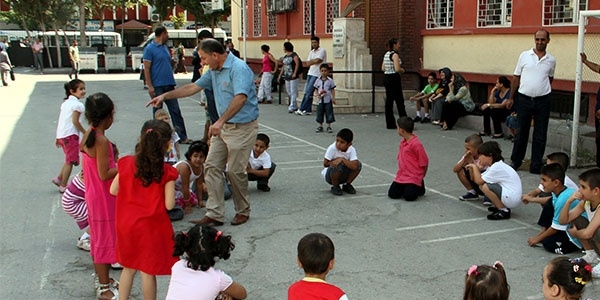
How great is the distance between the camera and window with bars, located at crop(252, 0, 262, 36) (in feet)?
94.8

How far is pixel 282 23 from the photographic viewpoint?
25859mm

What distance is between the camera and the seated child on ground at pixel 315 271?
3.38m

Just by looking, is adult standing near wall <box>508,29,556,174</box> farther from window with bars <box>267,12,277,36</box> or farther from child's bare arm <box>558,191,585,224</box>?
window with bars <box>267,12,277,36</box>

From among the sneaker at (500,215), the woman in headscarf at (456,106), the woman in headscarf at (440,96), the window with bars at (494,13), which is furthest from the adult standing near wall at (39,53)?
the sneaker at (500,215)

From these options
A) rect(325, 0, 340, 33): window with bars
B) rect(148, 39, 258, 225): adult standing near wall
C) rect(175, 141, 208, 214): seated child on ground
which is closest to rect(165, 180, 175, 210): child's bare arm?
rect(148, 39, 258, 225): adult standing near wall

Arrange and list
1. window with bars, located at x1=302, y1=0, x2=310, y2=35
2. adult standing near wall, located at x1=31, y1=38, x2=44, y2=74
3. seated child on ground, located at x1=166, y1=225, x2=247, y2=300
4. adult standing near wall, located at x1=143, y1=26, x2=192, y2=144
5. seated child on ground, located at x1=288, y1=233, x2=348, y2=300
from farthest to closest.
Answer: adult standing near wall, located at x1=31, y1=38, x2=44, y2=74 < window with bars, located at x1=302, y1=0, x2=310, y2=35 < adult standing near wall, located at x1=143, y1=26, x2=192, y2=144 < seated child on ground, located at x1=166, y1=225, x2=247, y2=300 < seated child on ground, located at x1=288, y1=233, x2=348, y2=300

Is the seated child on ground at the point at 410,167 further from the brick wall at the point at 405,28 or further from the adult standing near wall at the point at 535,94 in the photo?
A: the brick wall at the point at 405,28

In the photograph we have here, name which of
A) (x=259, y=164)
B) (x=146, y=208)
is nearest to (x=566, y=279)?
(x=146, y=208)

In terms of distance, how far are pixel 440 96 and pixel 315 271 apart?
10.7m

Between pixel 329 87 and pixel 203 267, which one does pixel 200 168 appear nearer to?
pixel 203 267

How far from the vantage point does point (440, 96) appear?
13672 mm

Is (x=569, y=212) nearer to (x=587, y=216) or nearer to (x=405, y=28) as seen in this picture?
(x=587, y=216)

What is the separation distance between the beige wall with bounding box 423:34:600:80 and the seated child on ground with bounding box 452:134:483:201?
191 inches

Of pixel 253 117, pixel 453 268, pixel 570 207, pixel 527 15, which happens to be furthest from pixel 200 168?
pixel 527 15
